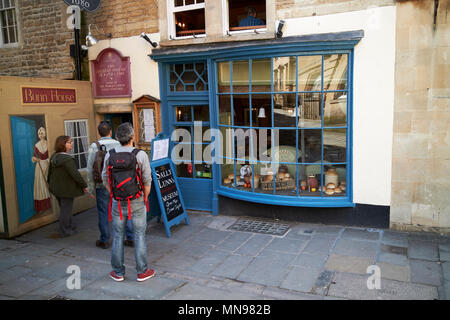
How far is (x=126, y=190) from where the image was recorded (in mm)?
4805

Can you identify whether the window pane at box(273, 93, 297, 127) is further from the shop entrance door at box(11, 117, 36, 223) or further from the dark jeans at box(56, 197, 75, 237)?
the shop entrance door at box(11, 117, 36, 223)

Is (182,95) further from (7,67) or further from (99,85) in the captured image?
(7,67)

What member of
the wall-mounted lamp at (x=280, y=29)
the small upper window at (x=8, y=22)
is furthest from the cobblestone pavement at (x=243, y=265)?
the small upper window at (x=8, y=22)

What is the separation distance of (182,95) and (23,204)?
3.72 m

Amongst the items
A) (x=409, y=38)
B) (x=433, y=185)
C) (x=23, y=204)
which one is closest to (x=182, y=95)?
(x=23, y=204)

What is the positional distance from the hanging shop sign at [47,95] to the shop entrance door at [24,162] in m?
0.41

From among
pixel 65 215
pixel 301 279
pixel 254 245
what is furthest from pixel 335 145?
pixel 65 215

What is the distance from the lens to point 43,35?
9602 mm

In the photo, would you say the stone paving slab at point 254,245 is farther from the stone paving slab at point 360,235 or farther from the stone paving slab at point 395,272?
the stone paving slab at point 395,272

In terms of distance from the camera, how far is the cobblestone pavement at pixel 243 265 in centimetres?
484

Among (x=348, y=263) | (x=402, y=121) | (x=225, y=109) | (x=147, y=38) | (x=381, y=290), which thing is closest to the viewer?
(x=381, y=290)

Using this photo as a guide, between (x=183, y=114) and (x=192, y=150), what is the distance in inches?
31.8

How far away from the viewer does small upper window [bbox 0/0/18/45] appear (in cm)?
1012

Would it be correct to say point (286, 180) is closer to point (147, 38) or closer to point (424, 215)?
point (424, 215)
